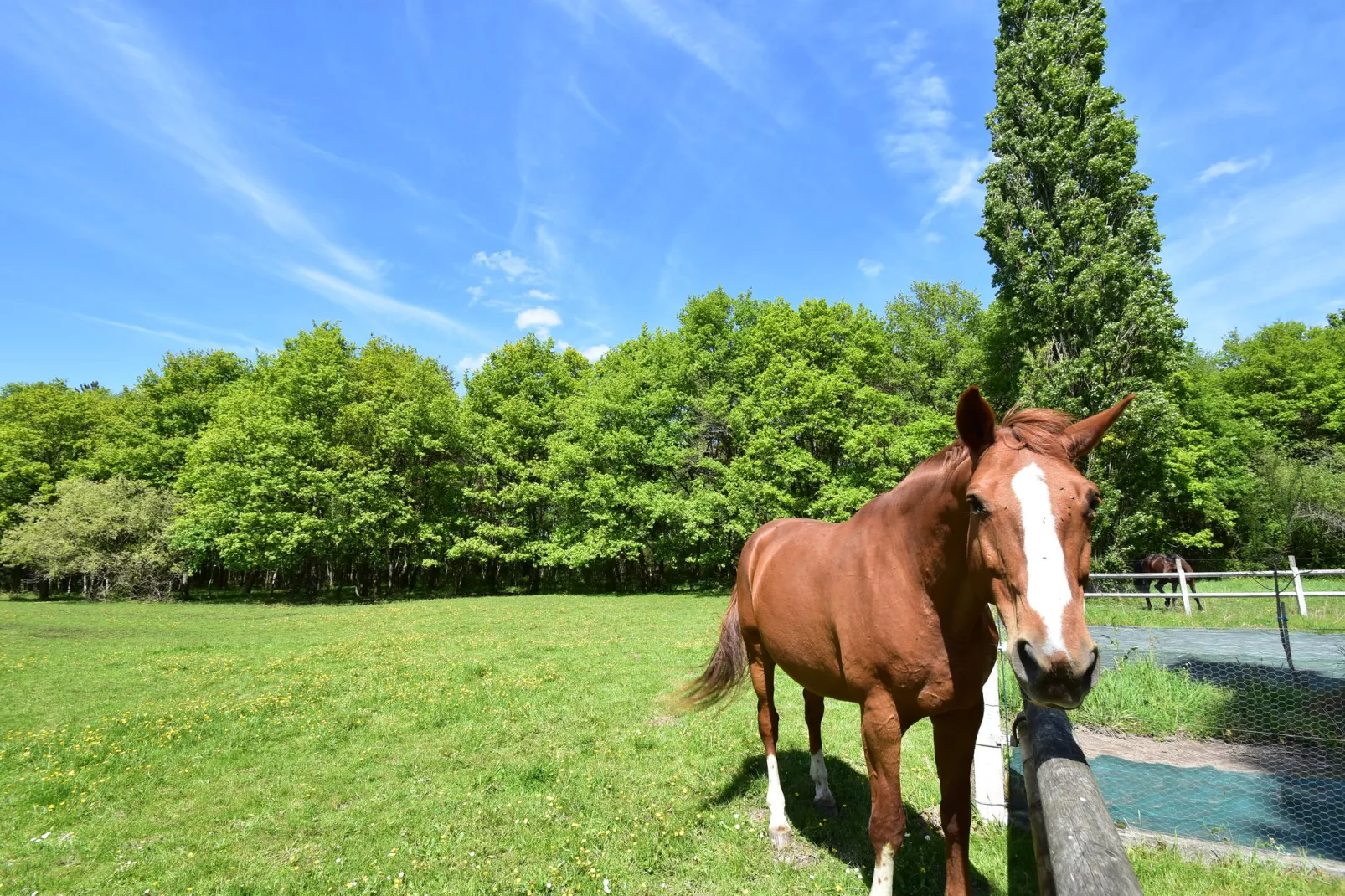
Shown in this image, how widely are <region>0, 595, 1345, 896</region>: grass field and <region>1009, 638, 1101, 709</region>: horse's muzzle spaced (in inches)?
110

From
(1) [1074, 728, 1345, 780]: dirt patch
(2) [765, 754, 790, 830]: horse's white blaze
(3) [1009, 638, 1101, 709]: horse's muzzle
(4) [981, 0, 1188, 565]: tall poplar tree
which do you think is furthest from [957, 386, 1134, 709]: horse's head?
(4) [981, 0, 1188, 565]: tall poplar tree

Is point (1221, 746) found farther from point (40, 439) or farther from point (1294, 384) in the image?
point (40, 439)

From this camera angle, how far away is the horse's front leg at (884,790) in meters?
2.72

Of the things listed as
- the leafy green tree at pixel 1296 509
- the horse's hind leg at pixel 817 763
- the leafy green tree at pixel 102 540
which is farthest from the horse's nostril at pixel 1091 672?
the leafy green tree at pixel 1296 509

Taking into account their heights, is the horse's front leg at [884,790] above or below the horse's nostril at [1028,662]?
below

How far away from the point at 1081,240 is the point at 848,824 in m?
Result: 21.1

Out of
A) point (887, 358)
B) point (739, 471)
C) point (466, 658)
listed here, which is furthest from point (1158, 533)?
point (466, 658)

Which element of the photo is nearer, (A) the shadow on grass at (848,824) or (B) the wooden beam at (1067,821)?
(B) the wooden beam at (1067,821)

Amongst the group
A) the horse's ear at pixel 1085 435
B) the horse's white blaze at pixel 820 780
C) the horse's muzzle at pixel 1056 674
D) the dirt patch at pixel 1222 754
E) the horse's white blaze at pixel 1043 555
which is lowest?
the dirt patch at pixel 1222 754

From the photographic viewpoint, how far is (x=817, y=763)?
4848mm

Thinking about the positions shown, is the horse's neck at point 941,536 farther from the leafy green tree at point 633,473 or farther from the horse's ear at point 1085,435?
the leafy green tree at point 633,473

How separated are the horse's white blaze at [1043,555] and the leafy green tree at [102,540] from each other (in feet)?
124

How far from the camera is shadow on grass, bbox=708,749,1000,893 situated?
3.66 m

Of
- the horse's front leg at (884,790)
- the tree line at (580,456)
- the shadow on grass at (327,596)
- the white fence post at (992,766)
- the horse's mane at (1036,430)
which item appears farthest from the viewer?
the shadow on grass at (327,596)
